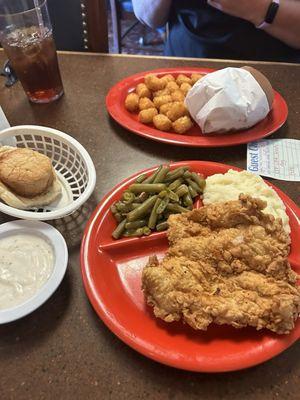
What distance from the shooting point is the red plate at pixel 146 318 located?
955 mm

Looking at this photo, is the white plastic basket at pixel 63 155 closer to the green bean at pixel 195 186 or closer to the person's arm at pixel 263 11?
the green bean at pixel 195 186

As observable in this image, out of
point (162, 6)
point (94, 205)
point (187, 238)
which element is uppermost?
point (162, 6)

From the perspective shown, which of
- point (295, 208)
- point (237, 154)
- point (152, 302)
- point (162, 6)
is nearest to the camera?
point (152, 302)

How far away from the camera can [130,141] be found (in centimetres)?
176

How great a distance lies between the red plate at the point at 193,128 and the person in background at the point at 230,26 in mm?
509

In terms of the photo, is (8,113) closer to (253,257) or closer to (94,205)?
(94,205)

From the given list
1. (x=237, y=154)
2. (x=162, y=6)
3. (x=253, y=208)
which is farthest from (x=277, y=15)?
(x=253, y=208)

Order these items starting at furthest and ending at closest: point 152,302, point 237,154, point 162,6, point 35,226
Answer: point 162,6 < point 237,154 < point 35,226 < point 152,302

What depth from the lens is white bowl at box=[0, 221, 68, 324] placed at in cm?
96

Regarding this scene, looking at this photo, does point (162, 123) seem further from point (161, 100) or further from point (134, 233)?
point (134, 233)

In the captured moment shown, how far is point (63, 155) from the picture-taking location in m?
1.54

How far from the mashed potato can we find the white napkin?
329 mm

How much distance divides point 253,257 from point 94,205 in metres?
0.68

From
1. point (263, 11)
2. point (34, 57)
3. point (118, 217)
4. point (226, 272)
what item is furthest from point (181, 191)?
point (263, 11)
